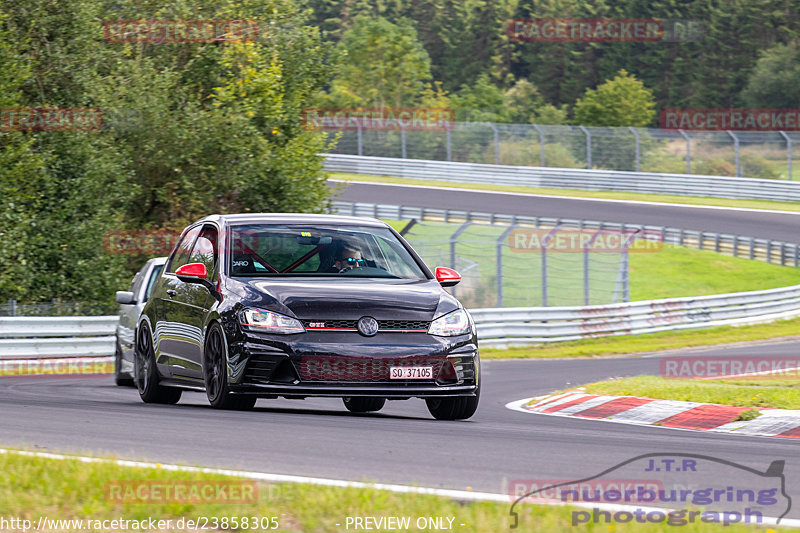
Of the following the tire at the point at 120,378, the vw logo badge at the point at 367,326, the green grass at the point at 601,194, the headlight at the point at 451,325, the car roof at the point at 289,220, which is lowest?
the green grass at the point at 601,194

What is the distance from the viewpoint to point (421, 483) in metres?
6.25

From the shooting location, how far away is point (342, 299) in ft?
30.6

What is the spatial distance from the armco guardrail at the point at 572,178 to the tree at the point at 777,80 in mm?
35939

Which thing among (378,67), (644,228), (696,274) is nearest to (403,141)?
(644,228)

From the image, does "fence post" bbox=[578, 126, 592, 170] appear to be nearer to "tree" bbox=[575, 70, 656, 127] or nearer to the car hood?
"tree" bbox=[575, 70, 656, 127]

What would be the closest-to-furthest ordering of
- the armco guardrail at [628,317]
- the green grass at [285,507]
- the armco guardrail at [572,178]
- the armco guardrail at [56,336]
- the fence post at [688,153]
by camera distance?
the green grass at [285,507]
the armco guardrail at [56,336]
the armco guardrail at [628,317]
the fence post at [688,153]
the armco guardrail at [572,178]

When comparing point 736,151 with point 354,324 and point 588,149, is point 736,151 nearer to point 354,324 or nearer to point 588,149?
point 588,149

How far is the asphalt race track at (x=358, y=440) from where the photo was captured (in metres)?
6.76

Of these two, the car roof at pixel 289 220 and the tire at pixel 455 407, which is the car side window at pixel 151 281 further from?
the tire at pixel 455 407

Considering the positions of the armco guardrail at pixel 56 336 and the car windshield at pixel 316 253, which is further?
the armco guardrail at pixel 56 336

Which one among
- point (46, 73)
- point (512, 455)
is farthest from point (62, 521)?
point (46, 73)

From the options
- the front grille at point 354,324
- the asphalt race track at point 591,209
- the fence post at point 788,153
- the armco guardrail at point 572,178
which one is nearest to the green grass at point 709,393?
the front grille at point 354,324

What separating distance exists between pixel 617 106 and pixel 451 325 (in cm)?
7327

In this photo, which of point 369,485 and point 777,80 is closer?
point 369,485
